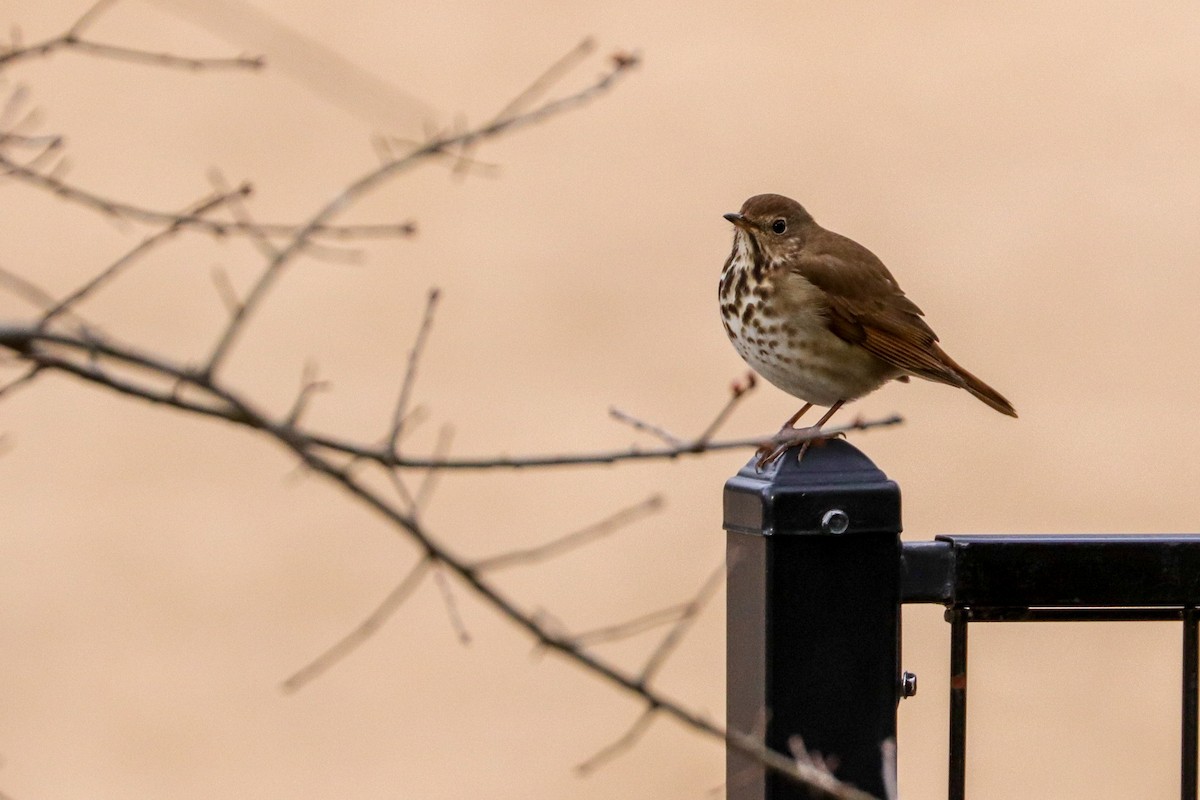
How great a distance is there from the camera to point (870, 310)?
3.55 m

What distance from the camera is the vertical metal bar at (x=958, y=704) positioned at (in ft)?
6.88

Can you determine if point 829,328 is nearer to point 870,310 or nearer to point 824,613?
point 870,310

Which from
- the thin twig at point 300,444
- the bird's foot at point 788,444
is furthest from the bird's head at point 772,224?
the thin twig at point 300,444

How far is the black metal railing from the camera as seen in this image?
2.03 metres

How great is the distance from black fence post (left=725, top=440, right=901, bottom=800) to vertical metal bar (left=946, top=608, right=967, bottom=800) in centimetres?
8

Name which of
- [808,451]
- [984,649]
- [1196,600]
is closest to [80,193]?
[808,451]

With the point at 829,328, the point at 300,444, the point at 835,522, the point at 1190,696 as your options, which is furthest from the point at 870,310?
the point at 300,444

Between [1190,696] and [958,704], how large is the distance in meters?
0.30

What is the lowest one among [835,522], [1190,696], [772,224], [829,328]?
[1190,696]

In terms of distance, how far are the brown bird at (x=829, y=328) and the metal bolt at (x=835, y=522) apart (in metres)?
1.37

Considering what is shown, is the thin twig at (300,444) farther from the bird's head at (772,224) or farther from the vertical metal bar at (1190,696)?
the bird's head at (772,224)

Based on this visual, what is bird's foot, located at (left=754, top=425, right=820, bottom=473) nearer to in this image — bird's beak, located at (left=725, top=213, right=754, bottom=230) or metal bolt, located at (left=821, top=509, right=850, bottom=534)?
metal bolt, located at (left=821, top=509, right=850, bottom=534)

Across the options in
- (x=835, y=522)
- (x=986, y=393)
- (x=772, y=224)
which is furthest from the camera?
(x=772, y=224)

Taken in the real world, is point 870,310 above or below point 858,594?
above
